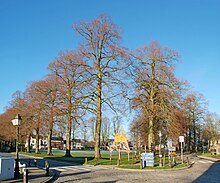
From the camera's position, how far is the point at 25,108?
4819 centimetres

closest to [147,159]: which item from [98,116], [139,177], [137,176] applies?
[137,176]

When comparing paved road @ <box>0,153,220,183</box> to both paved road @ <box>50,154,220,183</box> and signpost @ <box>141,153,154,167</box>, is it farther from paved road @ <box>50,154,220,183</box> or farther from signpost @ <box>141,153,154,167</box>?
signpost @ <box>141,153,154,167</box>

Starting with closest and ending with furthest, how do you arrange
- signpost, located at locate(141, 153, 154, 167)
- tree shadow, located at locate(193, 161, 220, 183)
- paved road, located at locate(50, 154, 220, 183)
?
tree shadow, located at locate(193, 161, 220, 183)
paved road, located at locate(50, 154, 220, 183)
signpost, located at locate(141, 153, 154, 167)

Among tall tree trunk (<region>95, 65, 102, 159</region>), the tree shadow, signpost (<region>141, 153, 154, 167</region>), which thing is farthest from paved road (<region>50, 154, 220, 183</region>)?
tall tree trunk (<region>95, 65, 102, 159</region>)

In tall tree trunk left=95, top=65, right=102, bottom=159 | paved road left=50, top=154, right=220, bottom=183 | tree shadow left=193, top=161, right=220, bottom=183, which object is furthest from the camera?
tall tree trunk left=95, top=65, right=102, bottom=159

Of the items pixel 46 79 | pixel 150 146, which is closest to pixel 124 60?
pixel 150 146

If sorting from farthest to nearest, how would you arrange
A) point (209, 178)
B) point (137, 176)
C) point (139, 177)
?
point (137, 176) < point (139, 177) < point (209, 178)

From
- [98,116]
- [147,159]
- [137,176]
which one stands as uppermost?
[98,116]

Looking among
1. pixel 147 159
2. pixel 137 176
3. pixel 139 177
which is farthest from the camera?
pixel 147 159

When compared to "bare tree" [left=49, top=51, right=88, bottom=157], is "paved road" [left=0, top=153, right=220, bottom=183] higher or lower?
lower

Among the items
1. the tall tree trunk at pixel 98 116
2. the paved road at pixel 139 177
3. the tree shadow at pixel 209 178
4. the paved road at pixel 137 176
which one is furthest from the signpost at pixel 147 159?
the tall tree trunk at pixel 98 116

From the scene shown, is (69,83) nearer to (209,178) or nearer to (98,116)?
(98,116)

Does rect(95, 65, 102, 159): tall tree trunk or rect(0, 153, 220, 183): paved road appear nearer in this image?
rect(0, 153, 220, 183): paved road

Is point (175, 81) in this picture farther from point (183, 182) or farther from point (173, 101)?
point (183, 182)
